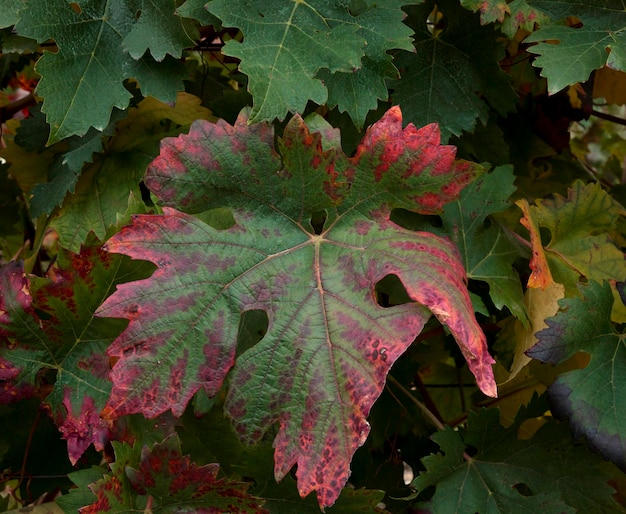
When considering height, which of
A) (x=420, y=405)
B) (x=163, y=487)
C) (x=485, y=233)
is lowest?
(x=420, y=405)

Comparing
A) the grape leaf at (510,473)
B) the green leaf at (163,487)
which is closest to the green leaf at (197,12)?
the green leaf at (163,487)

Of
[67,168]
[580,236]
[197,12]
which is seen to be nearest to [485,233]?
[580,236]

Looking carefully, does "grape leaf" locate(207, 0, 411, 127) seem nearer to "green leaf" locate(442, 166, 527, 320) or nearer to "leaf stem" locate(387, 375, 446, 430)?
"green leaf" locate(442, 166, 527, 320)

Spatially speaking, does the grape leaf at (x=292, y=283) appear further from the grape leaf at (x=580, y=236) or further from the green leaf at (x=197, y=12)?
the grape leaf at (x=580, y=236)

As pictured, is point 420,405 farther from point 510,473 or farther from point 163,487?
point 163,487

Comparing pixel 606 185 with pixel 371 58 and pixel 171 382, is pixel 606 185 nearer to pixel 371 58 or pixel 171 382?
pixel 371 58

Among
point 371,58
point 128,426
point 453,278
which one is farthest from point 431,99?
point 128,426
